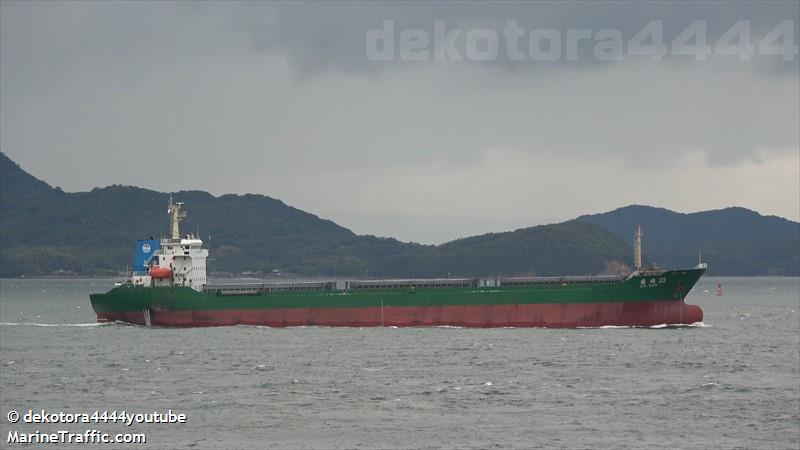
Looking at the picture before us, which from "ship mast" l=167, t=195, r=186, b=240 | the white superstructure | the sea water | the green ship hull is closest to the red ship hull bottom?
the green ship hull

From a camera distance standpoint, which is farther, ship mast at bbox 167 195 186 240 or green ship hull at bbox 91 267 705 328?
ship mast at bbox 167 195 186 240

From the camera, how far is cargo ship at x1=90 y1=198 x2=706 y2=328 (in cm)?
7094

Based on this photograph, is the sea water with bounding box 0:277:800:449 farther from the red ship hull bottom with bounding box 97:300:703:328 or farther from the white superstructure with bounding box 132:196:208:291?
the white superstructure with bounding box 132:196:208:291

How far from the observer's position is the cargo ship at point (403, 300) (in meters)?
70.9

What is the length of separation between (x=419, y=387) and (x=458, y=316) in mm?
28568

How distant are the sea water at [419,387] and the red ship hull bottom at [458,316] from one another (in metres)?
1.29

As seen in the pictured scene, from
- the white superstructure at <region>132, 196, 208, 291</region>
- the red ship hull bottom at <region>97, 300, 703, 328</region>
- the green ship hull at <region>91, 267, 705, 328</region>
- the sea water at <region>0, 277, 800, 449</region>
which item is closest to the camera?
the sea water at <region>0, 277, 800, 449</region>

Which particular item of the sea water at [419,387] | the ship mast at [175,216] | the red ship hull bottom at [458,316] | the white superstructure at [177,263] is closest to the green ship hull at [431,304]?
the red ship hull bottom at [458,316]

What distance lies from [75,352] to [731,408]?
3528 centimetres

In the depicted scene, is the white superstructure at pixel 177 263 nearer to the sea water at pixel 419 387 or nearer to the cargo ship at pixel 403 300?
the cargo ship at pixel 403 300

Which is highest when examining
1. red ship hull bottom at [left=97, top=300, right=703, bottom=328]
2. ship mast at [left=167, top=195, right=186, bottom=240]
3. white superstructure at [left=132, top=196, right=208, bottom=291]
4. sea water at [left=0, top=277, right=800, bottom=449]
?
ship mast at [left=167, top=195, right=186, bottom=240]

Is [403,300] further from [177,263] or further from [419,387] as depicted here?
[419,387]

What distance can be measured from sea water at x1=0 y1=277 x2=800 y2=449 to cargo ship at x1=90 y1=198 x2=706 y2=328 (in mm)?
1692

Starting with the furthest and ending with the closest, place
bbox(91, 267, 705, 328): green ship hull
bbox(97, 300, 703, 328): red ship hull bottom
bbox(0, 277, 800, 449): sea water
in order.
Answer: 1. bbox(97, 300, 703, 328): red ship hull bottom
2. bbox(91, 267, 705, 328): green ship hull
3. bbox(0, 277, 800, 449): sea water
